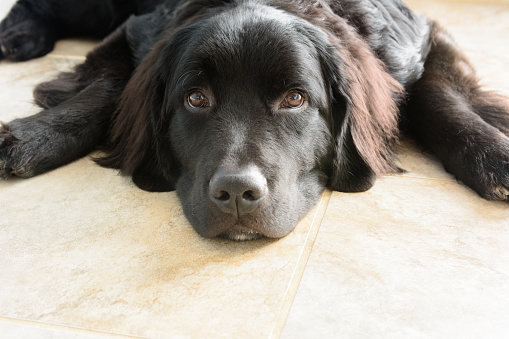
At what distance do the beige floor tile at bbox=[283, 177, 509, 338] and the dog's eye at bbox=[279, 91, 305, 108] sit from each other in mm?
397

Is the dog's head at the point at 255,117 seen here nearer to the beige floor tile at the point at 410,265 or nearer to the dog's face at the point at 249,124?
the dog's face at the point at 249,124

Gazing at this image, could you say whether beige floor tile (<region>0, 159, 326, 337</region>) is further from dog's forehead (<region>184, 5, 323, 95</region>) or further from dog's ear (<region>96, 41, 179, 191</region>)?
dog's forehead (<region>184, 5, 323, 95</region>)

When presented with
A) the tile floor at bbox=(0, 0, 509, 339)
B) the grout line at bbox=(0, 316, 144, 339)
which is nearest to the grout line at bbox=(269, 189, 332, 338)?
the tile floor at bbox=(0, 0, 509, 339)

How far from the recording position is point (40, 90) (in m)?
2.93

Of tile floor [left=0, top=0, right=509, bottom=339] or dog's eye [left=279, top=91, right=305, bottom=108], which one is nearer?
tile floor [left=0, top=0, right=509, bottom=339]

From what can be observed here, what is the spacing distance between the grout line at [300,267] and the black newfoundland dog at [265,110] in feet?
0.16

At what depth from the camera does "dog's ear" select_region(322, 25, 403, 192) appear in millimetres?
2287

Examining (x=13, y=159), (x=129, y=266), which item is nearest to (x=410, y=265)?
(x=129, y=266)

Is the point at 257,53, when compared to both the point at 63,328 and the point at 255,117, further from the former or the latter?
the point at 63,328

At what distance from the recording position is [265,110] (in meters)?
2.10

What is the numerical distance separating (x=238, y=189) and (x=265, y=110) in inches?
15.6

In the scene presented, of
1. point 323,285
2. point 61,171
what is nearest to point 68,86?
point 61,171

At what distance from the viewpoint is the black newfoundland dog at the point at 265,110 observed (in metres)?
2.01

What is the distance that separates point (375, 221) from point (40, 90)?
1803 millimetres
